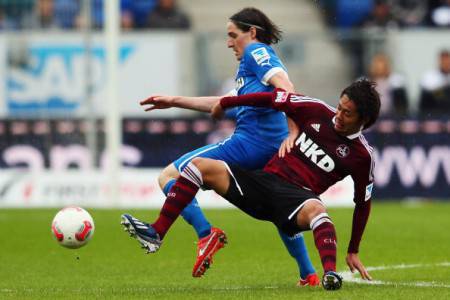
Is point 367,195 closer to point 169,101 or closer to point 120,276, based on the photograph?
point 169,101

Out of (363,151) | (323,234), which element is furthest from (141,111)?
(323,234)

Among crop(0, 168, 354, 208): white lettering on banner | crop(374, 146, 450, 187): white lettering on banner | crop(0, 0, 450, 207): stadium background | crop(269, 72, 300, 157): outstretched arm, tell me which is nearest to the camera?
crop(269, 72, 300, 157): outstretched arm

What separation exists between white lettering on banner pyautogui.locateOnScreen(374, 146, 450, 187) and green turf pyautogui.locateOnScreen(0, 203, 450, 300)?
2.62 meters

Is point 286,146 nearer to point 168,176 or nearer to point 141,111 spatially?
point 168,176

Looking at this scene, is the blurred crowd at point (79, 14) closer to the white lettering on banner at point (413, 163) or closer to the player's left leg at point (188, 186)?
the white lettering on banner at point (413, 163)

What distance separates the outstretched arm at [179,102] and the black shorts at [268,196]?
0.62 m

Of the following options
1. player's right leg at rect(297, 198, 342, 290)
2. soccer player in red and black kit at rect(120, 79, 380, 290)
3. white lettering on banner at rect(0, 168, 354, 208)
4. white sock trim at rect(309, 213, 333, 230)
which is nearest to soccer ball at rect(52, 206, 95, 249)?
soccer player in red and black kit at rect(120, 79, 380, 290)

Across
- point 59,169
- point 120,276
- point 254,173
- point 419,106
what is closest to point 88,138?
point 59,169

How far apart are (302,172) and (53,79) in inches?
475

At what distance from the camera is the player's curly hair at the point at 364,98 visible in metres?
8.16

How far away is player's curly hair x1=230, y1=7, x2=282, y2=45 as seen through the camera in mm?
9227

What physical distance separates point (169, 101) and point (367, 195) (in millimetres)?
1540

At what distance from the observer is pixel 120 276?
31.4 feet

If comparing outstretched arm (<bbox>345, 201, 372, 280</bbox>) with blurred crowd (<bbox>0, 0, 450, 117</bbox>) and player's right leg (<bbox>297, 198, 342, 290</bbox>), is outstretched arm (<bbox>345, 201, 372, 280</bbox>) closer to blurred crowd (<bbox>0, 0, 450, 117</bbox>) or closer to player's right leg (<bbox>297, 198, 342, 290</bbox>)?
player's right leg (<bbox>297, 198, 342, 290</bbox>)
